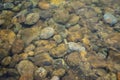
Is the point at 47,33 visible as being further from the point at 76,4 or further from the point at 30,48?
the point at 76,4

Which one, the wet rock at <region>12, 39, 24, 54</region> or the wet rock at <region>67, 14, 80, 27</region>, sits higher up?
the wet rock at <region>67, 14, 80, 27</region>

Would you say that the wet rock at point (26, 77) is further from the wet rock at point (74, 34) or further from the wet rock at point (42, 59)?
the wet rock at point (74, 34)

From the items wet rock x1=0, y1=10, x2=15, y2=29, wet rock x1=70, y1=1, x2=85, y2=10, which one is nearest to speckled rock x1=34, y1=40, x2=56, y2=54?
wet rock x1=0, y1=10, x2=15, y2=29

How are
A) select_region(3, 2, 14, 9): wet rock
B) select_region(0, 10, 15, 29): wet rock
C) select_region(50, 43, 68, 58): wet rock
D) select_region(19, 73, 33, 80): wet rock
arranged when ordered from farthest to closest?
select_region(3, 2, 14, 9): wet rock, select_region(0, 10, 15, 29): wet rock, select_region(50, 43, 68, 58): wet rock, select_region(19, 73, 33, 80): wet rock

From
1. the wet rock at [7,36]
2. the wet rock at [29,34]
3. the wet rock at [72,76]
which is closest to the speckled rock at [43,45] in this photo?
the wet rock at [29,34]

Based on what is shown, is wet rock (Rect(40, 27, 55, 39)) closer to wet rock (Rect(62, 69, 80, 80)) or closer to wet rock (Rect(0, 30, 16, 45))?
wet rock (Rect(0, 30, 16, 45))

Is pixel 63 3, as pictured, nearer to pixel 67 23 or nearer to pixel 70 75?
pixel 67 23

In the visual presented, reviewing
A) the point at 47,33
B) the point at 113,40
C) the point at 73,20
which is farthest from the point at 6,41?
the point at 113,40

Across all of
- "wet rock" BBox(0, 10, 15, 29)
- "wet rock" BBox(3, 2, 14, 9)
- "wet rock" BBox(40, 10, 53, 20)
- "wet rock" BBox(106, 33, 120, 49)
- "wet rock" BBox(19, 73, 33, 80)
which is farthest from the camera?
"wet rock" BBox(3, 2, 14, 9)

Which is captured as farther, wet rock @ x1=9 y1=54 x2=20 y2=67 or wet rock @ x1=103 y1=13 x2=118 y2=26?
wet rock @ x1=103 y1=13 x2=118 y2=26
